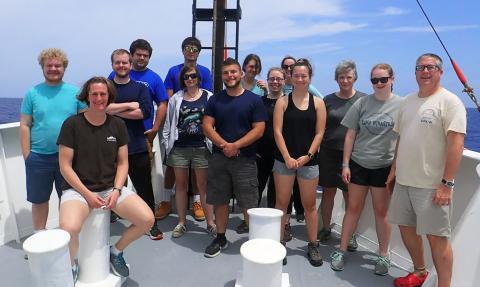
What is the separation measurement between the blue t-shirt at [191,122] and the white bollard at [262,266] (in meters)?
1.46

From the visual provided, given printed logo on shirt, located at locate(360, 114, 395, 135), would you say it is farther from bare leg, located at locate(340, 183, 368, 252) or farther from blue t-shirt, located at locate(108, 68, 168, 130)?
blue t-shirt, located at locate(108, 68, 168, 130)

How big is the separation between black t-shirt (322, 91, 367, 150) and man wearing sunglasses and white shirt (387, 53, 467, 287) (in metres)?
0.69

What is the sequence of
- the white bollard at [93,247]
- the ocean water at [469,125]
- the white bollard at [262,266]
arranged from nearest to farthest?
the white bollard at [262,266], the white bollard at [93,247], the ocean water at [469,125]

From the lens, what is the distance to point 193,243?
3.54 metres

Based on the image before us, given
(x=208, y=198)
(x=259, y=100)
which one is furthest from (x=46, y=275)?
(x=259, y=100)

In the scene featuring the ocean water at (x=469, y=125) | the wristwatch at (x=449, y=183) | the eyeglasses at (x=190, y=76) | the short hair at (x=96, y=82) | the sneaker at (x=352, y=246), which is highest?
the eyeglasses at (x=190, y=76)

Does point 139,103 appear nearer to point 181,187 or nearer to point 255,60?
point 181,187

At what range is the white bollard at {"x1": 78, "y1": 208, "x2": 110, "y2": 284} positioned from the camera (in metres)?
2.44

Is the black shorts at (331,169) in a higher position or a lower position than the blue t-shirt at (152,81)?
lower

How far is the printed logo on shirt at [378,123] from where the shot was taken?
2.77m

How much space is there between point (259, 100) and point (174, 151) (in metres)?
1.04

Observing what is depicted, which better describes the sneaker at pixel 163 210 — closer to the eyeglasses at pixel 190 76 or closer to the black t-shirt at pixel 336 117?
the eyeglasses at pixel 190 76

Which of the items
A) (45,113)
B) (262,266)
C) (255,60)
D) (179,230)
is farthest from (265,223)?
(45,113)

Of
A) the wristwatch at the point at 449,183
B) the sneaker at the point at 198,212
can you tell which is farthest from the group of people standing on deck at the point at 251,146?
the sneaker at the point at 198,212
